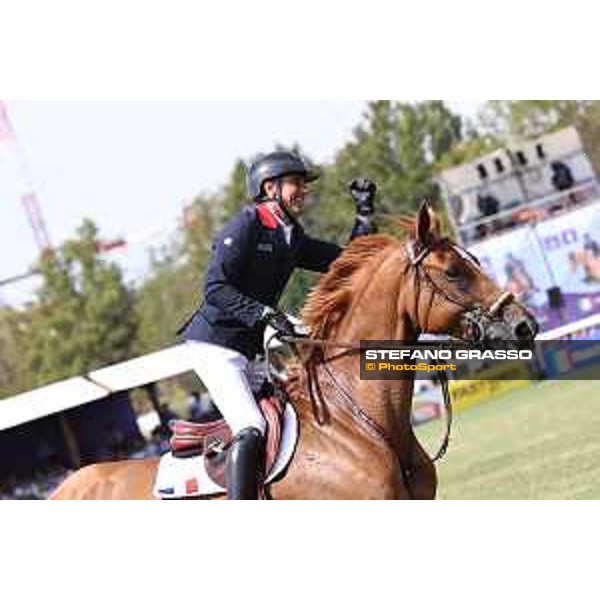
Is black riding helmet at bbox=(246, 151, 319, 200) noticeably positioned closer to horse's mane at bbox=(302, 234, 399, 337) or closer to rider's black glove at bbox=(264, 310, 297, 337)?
horse's mane at bbox=(302, 234, 399, 337)

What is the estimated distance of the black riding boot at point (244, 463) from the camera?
4.90 metres

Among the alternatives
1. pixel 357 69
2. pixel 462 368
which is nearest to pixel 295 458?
pixel 357 69

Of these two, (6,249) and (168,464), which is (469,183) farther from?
(168,464)

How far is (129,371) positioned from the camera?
11984 millimetres

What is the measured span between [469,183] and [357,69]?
1050 centimetres

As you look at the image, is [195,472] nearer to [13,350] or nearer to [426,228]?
[426,228]

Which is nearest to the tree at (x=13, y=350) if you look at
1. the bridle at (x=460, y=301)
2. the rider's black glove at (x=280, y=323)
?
the rider's black glove at (x=280, y=323)

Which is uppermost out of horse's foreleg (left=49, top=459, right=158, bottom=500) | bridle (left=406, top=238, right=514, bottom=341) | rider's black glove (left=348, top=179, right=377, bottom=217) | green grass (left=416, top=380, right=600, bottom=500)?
rider's black glove (left=348, top=179, right=377, bottom=217)

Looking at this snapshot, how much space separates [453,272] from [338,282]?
47cm

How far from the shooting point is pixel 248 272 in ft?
16.7

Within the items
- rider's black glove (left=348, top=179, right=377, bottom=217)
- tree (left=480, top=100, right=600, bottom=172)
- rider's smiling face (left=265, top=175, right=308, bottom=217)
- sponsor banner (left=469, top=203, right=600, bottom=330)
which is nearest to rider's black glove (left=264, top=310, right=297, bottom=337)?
rider's smiling face (left=265, top=175, right=308, bottom=217)

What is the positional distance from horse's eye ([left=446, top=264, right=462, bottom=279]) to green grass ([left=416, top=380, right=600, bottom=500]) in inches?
76.7

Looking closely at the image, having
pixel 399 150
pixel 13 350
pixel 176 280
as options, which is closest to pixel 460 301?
pixel 176 280

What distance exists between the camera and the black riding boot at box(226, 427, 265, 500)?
490cm
